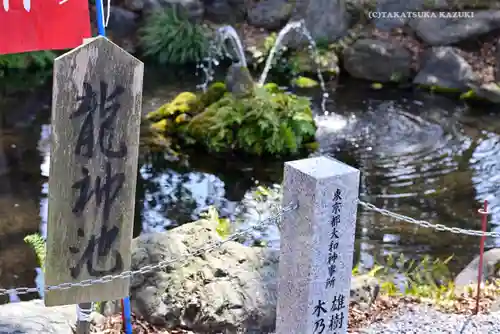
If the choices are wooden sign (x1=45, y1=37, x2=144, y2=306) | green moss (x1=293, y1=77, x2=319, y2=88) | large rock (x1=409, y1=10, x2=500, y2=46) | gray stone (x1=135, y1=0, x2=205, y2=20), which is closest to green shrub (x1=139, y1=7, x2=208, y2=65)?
gray stone (x1=135, y1=0, x2=205, y2=20)

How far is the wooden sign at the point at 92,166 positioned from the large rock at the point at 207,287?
110 centimetres

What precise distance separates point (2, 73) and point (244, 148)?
7540 millimetres

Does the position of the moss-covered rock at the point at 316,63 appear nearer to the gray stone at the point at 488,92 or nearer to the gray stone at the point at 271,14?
the gray stone at the point at 271,14

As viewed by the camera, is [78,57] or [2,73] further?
[2,73]

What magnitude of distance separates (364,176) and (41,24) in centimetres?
636

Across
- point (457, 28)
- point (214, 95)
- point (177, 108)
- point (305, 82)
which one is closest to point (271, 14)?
point (305, 82)

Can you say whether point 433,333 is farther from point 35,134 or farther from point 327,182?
point 35,134

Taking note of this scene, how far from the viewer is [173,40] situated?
16203 mm

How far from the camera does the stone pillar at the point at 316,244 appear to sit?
126 inches

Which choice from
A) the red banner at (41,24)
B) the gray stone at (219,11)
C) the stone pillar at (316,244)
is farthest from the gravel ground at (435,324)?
the gray stone at (219,11)

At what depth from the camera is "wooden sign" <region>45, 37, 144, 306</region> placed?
3.14 m

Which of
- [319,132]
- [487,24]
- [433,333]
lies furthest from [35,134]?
[487,24]

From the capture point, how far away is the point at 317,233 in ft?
10.6

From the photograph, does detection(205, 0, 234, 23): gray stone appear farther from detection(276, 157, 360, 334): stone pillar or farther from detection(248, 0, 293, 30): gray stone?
detection(276, 157, 360, 334): stone pillar
